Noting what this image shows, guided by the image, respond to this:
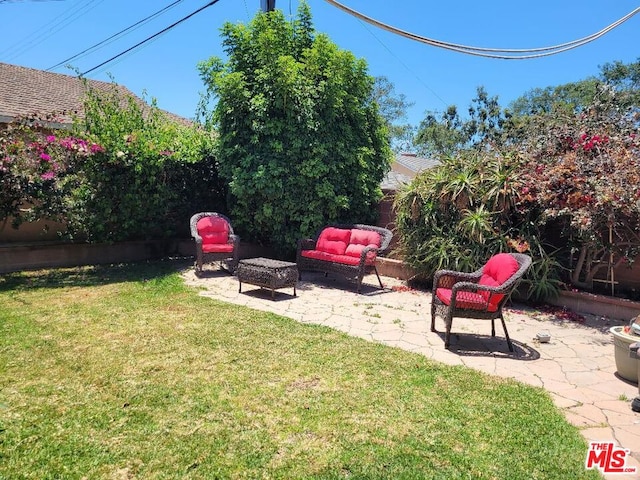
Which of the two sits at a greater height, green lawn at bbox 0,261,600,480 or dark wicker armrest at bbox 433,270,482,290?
dark wicker armrest at bbox 433,270,482,290

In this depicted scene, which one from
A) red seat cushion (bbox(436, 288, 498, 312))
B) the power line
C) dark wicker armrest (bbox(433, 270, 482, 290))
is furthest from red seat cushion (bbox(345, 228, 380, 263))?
the power line

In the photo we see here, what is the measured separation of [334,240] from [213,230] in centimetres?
254

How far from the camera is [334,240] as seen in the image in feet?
27.3

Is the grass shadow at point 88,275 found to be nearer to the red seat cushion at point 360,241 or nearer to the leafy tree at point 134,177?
the leafy tree at point 134,177

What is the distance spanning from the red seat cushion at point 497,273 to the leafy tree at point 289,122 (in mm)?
4113

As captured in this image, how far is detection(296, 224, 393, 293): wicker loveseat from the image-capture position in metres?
7.48

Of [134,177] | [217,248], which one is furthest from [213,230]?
[134,177]

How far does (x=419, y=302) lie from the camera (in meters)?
6.89

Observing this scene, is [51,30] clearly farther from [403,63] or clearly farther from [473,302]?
[473,302]

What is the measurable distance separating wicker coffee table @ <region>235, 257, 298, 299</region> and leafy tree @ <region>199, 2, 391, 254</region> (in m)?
2.06

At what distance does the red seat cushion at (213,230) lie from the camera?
864cm

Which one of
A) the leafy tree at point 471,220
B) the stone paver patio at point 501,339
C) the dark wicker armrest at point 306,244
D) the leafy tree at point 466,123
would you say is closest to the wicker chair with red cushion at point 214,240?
the stone paver patio at point 501,339

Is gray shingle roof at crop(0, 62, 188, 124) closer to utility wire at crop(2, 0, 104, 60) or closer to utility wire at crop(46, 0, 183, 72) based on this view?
utility wire at crop(46, 0, 183, 72)

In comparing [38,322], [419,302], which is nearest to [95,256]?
[38,322]
